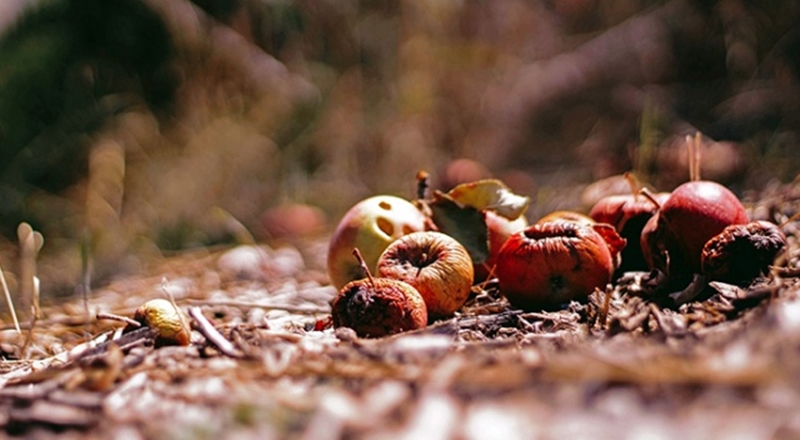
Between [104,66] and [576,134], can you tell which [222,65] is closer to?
[104,66]

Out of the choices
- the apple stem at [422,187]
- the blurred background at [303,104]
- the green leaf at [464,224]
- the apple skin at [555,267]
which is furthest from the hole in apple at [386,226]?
the blurred background at [303,104]

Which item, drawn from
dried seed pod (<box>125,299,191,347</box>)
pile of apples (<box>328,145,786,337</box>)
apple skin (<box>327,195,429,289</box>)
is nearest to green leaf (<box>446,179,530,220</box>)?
pile of apples (<box>328,145,786,337</box>)

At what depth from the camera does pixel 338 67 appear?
630cm

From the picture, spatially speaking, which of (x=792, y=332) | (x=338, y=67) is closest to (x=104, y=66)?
(x=338, y=67)

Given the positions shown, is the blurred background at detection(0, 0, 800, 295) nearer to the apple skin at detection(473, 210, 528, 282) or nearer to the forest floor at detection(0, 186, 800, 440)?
the apple skin at detection(473, 210, 528, 282)

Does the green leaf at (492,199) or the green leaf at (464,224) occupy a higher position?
the green leaf at (492,199)

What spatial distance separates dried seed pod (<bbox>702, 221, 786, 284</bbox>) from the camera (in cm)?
240

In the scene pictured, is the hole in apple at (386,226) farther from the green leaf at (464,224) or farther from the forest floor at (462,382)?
the forest floor at (462,382)

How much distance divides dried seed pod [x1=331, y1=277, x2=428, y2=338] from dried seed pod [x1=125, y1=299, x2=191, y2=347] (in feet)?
1.25

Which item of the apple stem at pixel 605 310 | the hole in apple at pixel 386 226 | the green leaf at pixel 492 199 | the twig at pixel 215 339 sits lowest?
the apple stem at pixel 605 310

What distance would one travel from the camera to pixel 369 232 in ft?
9.26

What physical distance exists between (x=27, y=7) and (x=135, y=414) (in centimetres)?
553

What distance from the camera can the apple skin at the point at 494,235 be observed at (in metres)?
2.89

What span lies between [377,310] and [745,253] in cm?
99
